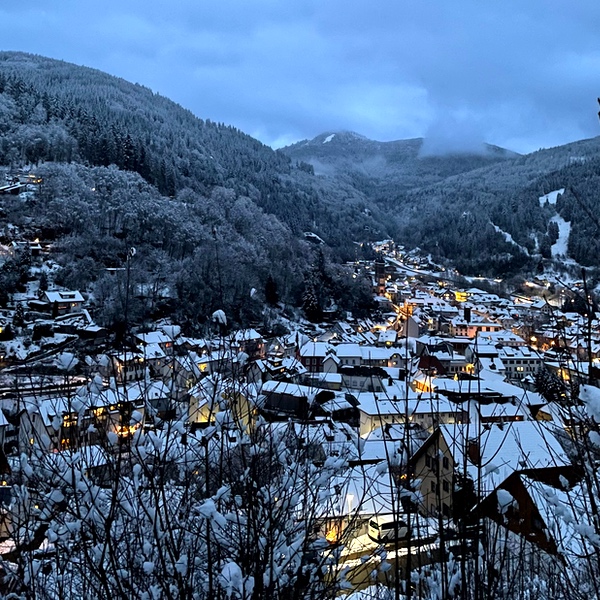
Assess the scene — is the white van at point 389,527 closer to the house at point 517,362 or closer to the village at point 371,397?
the village at point 371,397

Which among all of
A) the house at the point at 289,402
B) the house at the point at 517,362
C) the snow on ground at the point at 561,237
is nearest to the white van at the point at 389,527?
the house at the point at 289,402

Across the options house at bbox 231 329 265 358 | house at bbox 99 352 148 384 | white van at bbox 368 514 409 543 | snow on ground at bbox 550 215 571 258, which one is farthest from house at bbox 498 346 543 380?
snow on ground at bbox 550 215 571 258

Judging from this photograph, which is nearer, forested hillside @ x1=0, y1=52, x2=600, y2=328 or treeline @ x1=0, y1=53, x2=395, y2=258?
forested hillside @ x1=0, y1=52, x2=600, y2=328

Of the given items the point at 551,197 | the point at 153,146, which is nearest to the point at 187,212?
the point at 153,146

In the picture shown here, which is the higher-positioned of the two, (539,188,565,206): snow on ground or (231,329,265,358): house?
(539,188,565,206): snow on ground

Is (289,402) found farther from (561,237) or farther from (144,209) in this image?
(561,237)

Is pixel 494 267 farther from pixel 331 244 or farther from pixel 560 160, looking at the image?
pixel 560 160

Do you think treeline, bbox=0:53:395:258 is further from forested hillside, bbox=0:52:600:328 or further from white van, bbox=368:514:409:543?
white van, bbox=368:514:409:543
